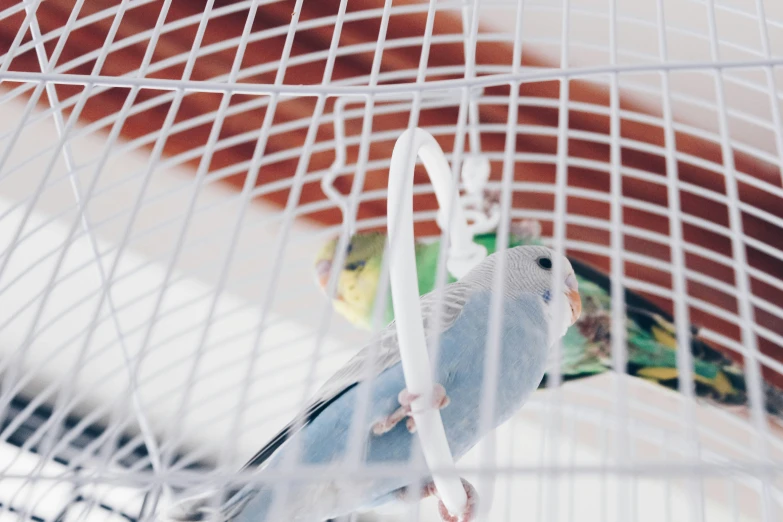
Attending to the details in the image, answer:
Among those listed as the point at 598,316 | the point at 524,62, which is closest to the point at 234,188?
the point at 524,62

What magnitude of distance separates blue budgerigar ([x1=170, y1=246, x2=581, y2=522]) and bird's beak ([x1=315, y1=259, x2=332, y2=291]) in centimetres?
57

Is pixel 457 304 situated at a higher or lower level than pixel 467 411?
higher

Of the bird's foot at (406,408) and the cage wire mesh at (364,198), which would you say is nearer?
the bird's foot at (406,408)

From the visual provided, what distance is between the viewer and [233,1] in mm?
1645

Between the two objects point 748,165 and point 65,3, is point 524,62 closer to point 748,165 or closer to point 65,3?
A: point 748,165

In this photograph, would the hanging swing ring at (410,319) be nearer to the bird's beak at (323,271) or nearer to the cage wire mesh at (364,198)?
the cage wire mesh at (364,198)

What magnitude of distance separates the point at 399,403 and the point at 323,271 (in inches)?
30.1

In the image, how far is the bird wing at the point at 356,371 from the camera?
73 cm

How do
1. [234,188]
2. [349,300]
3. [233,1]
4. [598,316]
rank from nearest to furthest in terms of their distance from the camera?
[598,316], [349,300], [233,1], [234,188]

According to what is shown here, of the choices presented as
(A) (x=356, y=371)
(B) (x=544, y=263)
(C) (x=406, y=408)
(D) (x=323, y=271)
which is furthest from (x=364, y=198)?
(C) (x=406, y=408)

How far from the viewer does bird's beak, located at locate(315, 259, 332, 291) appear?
1458mm

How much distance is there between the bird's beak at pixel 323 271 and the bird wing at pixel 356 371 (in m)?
0.61

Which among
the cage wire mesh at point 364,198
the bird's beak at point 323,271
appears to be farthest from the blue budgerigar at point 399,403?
the bird's beak at point 323,271

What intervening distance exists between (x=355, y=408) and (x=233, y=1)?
1.16m
